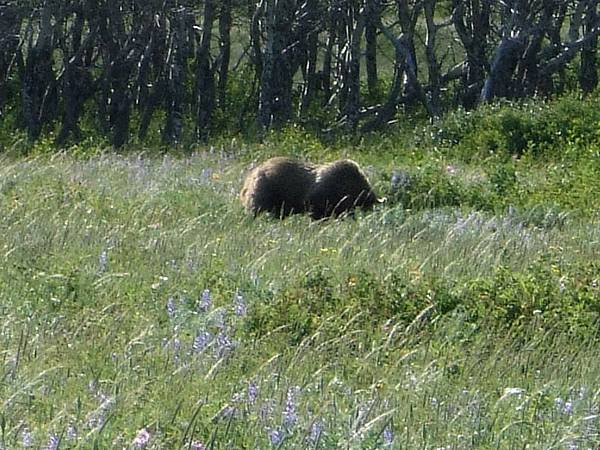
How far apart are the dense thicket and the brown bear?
10890 mm

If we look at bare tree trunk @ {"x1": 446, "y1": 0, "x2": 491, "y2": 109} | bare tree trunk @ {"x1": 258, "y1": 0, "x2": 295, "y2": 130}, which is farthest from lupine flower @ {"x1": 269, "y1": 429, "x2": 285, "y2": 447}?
bare tree trunk @ {"x1": 446, "y1": 0, "x2": 491, "y2": 109}

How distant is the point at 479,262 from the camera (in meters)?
8.05

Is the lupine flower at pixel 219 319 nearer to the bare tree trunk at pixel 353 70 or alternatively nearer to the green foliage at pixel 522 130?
the green foliage at pixel 522 130

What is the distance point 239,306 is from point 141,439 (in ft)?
7.26

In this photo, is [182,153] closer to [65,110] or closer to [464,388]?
[65,110]

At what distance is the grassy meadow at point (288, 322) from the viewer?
450 centimetres

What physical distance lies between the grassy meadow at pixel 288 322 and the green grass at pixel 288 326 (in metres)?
0.01

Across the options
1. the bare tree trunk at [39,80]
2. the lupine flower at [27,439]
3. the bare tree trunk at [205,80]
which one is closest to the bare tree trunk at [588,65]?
the bare tree trunk at [205,80]

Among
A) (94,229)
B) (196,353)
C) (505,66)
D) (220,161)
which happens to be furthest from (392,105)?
(196,353)

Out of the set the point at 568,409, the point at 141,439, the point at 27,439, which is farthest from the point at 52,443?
the point at 568,409

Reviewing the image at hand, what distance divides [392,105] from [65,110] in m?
6.40

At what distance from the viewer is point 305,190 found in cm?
1116


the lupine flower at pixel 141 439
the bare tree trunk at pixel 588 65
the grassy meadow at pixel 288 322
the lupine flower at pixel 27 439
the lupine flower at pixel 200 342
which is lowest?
the bare tree trunk at pixel 588 65

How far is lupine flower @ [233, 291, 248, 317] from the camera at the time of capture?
20.6ft
